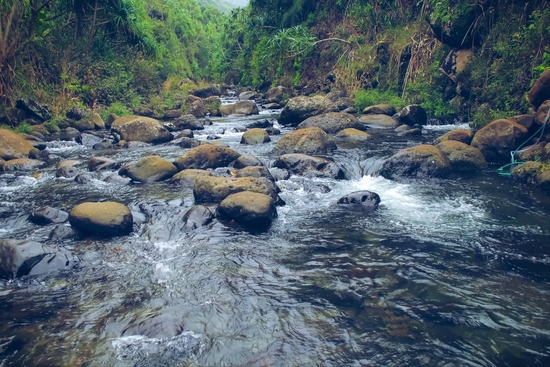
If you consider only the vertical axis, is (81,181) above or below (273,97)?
above

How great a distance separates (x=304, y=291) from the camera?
15.5 ft

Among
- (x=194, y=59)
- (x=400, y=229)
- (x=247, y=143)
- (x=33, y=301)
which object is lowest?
(x=194, y=59)

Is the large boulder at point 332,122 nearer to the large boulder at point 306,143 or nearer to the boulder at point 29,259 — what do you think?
the large boulder at point 306,143

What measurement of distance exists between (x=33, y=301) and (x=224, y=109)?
1663cm

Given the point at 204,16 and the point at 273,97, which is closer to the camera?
the point at 273,97

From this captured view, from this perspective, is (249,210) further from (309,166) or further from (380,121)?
(380,121)

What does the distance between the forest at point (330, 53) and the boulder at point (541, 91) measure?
1.66 meters

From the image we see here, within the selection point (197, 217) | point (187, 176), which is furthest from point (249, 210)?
point (187, 176)

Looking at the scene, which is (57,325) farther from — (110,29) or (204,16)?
(204,16)

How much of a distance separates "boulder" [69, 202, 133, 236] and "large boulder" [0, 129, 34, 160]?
6.43 meters

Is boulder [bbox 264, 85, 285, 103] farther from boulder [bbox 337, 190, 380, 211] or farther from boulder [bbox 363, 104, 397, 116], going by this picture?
boulder [bbox 337, 190, 380, 211]

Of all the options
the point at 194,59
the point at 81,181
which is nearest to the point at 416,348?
the point at 81,181

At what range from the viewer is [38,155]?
463 inches

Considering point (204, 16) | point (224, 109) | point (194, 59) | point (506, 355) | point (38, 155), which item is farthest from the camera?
point (204, 16)
